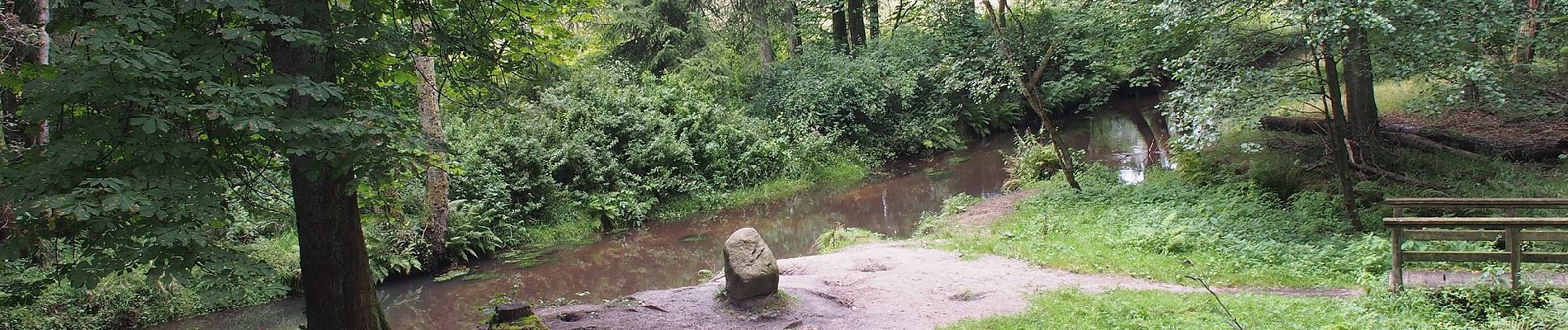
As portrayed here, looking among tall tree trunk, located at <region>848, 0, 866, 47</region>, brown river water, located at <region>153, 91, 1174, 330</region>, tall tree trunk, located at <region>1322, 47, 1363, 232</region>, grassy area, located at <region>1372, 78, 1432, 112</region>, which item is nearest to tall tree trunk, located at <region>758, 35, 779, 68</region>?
tall tree trunk, located at <region>848, 0, 866, 47</region>

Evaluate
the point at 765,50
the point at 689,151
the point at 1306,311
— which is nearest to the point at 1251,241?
the point at 1306,311

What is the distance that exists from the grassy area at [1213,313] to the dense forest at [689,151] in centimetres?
4

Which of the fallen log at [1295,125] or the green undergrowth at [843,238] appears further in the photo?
the fallen log at [1295,125]

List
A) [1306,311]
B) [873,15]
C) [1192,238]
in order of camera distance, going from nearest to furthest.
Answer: [1306,311] → [1192,238] → [873,15]

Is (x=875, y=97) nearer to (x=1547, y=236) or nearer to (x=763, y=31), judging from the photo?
(x=763, y=31)

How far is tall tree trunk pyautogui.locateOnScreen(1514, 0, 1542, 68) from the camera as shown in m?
10.2

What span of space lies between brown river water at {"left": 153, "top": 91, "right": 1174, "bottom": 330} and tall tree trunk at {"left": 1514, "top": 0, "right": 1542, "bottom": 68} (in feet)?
20.0

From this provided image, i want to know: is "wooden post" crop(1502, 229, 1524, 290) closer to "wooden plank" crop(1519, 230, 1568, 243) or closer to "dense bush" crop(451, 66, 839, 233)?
"wooden plank" crop(1519, 230, 1568, 243)

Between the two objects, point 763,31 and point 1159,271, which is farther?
point 763,31

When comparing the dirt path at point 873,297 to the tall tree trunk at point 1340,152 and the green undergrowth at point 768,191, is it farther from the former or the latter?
the green undergrowth at point 768,191

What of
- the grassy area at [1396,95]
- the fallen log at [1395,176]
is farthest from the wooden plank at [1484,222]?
the grassy area at [1396,95]

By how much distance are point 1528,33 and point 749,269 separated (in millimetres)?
11286

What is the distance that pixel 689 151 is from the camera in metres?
18.7

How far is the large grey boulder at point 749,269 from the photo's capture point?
346 inches
